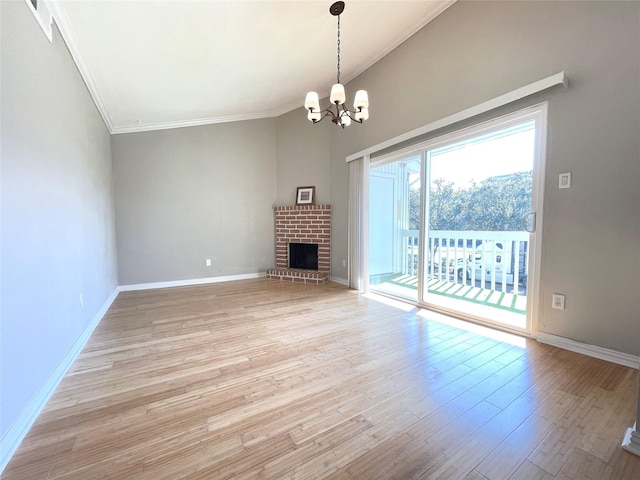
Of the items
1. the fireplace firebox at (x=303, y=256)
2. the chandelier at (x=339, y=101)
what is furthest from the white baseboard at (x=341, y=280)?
the chandelier at (x=339, y=101)

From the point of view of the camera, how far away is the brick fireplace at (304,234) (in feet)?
15.2

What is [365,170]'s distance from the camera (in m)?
3.86

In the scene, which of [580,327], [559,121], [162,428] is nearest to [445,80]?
[559,121]

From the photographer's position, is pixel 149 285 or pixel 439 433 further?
pixel 149 285

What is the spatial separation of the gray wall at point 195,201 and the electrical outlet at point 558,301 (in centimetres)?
413

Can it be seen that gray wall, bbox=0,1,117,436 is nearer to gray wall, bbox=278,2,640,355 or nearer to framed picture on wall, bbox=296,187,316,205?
framed picture on wall, bbox=296,187,316,205

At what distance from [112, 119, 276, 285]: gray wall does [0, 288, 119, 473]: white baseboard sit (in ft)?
7.46

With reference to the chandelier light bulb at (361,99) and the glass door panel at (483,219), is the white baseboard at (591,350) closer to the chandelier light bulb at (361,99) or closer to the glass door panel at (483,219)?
the glass door panel at (483,219)

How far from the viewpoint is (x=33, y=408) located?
4.46ft

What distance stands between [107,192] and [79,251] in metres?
1.73

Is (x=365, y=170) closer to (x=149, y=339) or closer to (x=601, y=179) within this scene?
(x=601, y=179)

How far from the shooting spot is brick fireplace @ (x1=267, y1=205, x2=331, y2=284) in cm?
462

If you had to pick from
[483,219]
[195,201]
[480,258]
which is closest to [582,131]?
[483,219]

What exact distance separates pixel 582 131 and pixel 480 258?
5.85ft
